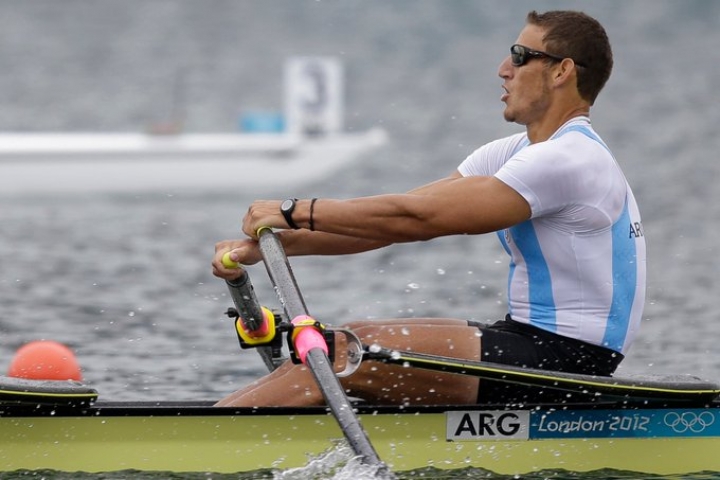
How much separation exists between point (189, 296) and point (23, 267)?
238 cm

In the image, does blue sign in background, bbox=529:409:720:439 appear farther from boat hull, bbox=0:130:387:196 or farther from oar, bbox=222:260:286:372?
boat hull, bbox=0:130:387:196

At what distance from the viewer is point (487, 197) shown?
211 inches

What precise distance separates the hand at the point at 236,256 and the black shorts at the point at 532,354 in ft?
3.18

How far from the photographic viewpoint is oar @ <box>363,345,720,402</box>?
546cm

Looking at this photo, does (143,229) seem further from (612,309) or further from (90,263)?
(612,309)

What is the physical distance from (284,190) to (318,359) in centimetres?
1386

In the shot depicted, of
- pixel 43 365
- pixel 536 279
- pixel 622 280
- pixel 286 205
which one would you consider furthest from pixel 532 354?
pixel 43 365

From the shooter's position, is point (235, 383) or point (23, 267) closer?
point (235, 383)

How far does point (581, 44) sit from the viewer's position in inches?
219

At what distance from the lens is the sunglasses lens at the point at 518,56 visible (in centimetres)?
564

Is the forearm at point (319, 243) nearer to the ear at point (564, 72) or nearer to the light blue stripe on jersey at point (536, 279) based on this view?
the light blue stripe on jersey at point (536, 279)

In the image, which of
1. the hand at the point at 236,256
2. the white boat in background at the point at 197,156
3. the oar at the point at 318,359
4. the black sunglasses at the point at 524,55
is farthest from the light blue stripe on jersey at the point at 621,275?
the white boat in background at the point at 197,156

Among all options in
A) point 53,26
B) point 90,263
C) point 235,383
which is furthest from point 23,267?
point 53,26

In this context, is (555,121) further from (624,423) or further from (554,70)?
(624,423)
